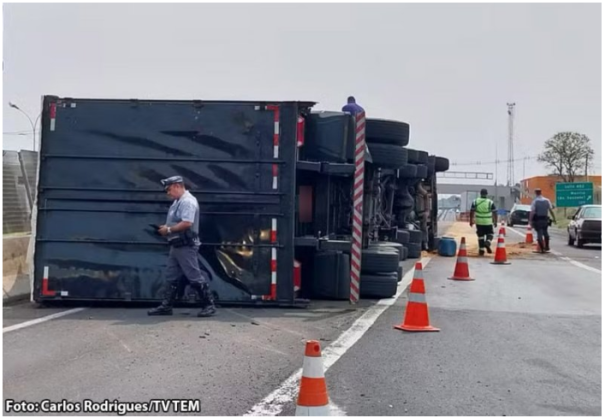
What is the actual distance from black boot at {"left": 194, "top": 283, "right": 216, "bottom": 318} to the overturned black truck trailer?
1.93ft

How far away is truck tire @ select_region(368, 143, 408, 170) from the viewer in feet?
39.8

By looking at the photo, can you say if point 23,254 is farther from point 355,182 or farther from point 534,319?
point 534,319

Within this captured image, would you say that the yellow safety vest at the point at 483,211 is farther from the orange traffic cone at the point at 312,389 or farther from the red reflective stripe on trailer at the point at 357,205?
the orange traffic cone at the point at 312,389

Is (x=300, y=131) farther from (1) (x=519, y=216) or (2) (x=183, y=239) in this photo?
(1) (x=519, y=216)

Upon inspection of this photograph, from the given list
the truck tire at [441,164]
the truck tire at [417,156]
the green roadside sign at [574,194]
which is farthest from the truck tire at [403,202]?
the green roadside sign at [574,194]

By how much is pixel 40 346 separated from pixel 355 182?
15.2ft

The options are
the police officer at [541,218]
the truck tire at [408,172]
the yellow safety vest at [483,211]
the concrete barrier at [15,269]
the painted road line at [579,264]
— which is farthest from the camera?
the police officer at [541,218]

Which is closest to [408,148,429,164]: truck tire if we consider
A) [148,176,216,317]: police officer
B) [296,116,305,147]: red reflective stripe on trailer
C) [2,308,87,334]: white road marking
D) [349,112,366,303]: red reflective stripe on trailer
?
[349,112,366,303]: red reflective stripe on trailer

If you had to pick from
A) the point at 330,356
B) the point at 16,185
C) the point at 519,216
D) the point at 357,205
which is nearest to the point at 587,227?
the point at 357,205

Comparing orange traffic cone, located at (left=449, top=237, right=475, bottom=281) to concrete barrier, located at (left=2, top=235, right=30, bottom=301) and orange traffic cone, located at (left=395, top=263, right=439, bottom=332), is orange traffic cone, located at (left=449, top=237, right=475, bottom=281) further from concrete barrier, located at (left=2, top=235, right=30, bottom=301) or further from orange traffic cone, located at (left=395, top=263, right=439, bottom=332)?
concrete barrier, located at (left=2, top=235, right=30, bottom=301)

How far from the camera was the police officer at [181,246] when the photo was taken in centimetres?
922

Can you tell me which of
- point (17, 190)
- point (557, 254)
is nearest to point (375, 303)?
point (17, 190)

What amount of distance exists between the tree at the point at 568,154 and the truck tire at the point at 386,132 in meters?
46.4

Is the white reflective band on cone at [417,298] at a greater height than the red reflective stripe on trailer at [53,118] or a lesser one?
lesser
